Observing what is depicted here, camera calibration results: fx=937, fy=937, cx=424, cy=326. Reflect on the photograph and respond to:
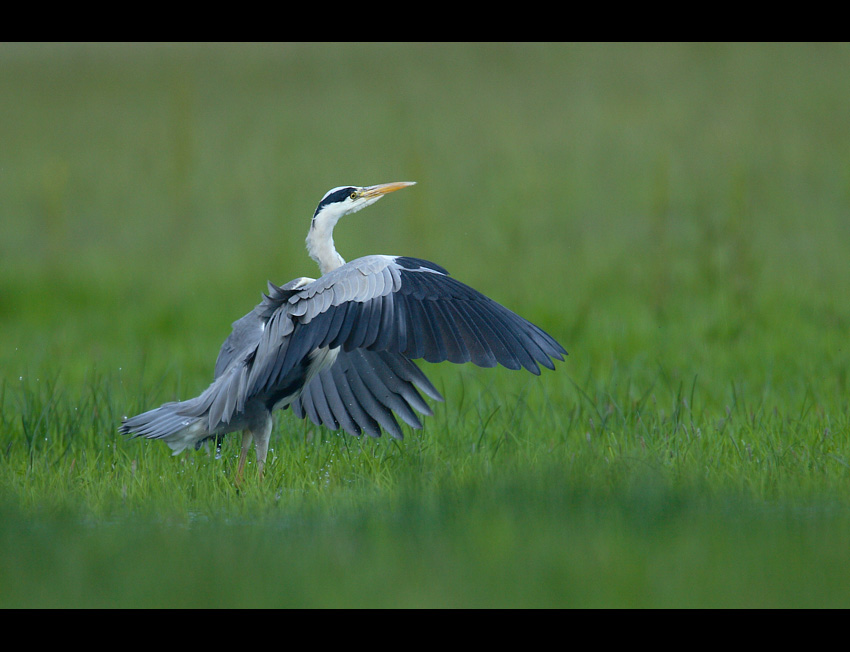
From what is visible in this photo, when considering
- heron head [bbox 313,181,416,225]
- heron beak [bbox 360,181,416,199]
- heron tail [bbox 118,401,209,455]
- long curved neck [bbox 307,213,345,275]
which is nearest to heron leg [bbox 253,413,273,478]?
heron tail [bbox 118,401,209,455]

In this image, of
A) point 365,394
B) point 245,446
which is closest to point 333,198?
point 365,394

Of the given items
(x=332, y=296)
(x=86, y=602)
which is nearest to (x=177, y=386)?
(x=332, y=296)

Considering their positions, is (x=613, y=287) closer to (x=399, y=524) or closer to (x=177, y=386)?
(x=177, y=386)

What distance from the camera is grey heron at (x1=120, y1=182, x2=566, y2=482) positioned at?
4730 mm

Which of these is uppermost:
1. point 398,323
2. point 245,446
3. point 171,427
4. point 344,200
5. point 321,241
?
point 344,200

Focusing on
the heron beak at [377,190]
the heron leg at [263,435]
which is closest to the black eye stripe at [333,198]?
the heron beak at [377,190]

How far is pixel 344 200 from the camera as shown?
19.9 feet

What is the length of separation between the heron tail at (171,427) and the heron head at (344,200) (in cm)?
148

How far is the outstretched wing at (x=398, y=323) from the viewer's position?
4.68 metres

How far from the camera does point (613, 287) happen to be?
9844 millimetres

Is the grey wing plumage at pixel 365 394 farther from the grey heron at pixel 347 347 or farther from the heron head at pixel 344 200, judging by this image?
the heron head at pixel 344 200

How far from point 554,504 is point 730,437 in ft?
5.39

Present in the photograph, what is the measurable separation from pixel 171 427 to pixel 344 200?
182 cm

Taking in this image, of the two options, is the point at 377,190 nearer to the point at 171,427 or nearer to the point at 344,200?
the point at 344,200
